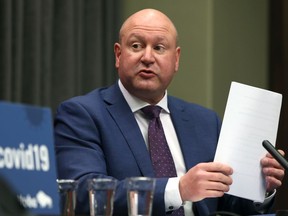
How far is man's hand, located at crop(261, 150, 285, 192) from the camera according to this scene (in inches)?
93.5

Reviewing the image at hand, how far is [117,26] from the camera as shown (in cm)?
414

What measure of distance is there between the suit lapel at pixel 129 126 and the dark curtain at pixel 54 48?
89 centimetres

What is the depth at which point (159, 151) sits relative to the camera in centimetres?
262

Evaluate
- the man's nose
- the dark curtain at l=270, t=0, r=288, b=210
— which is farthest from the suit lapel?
the dark curtain at l=270, t=0, r=288, b=210

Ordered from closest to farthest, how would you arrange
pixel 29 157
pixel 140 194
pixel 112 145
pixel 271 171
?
1. pixel 29 157
2. pixel 140 194
3. pixel 271 171
4. pixel 112 145

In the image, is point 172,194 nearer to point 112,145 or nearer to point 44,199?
point 112,145

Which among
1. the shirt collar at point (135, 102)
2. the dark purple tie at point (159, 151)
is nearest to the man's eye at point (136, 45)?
the shirt collar at point (135, 102)

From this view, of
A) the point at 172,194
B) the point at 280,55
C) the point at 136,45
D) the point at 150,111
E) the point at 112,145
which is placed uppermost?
the point at 136,45

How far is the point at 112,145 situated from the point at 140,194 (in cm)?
87

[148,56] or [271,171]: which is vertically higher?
[148,56]

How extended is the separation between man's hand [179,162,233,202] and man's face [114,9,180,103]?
0.59 metres

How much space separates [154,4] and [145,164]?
1.86 metres

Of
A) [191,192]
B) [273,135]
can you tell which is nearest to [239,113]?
[273,135]

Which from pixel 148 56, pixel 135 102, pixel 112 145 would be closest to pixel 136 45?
pixel 148 56
